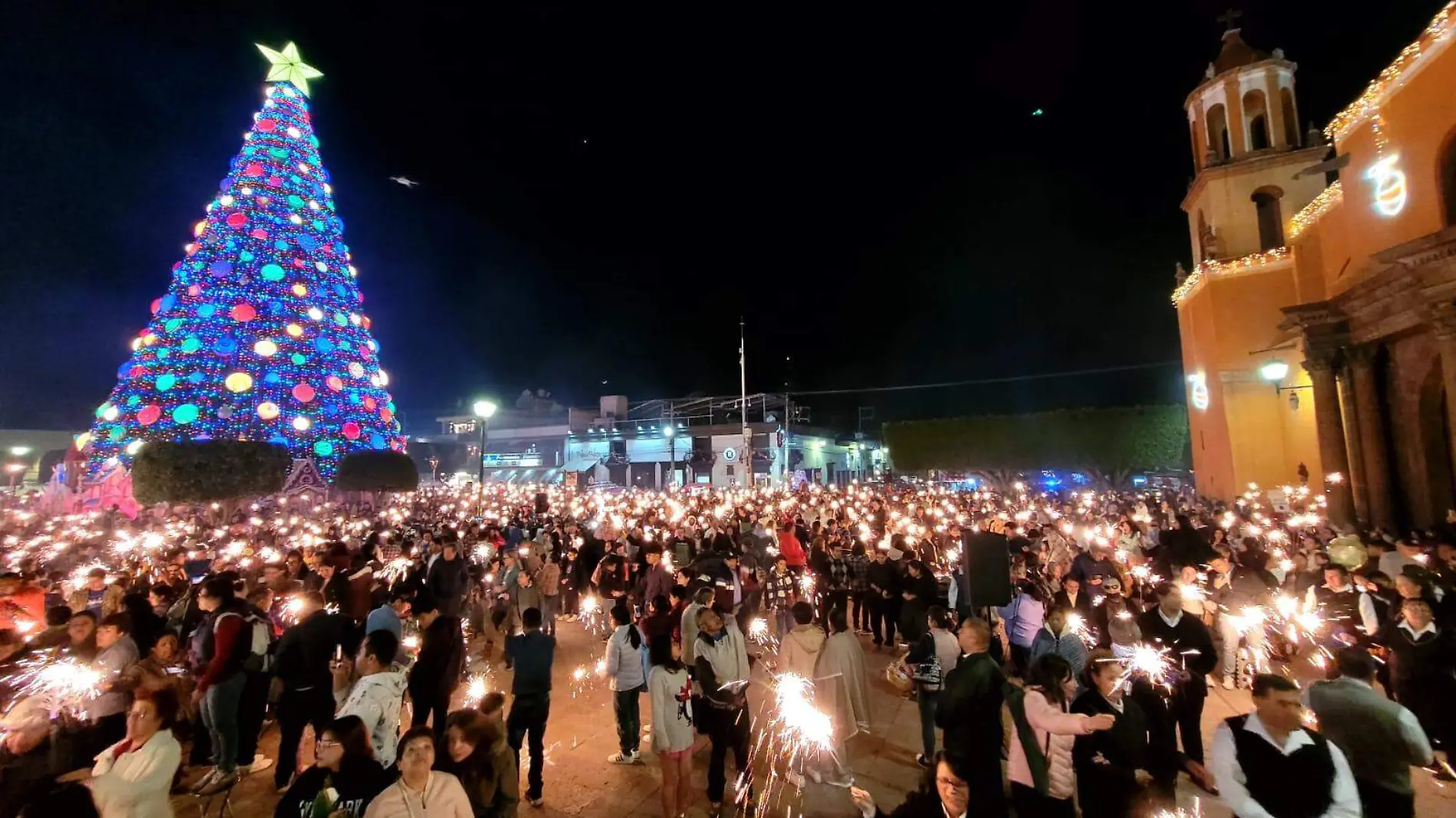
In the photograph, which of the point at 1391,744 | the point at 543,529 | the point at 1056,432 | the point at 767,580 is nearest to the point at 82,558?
the point at 543,529

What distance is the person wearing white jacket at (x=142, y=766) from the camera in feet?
10.7

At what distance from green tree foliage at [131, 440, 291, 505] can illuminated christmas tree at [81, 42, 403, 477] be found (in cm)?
137

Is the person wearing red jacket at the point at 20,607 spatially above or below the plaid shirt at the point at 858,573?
above

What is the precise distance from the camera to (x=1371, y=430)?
540 inches

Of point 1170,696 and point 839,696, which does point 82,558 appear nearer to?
point 839,696

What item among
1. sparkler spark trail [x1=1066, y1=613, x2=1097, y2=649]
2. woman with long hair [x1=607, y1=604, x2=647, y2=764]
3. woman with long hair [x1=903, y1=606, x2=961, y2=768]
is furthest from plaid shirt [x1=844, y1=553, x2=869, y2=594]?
woman with long hair [x1=607, y1=604, x2=647, y2=764]

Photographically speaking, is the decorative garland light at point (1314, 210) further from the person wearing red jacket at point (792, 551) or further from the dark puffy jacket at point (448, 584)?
the dark puffy jacket at point (448, 584)

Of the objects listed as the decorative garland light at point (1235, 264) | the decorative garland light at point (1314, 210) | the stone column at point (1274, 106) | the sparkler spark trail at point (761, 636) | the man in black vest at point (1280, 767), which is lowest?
the sparkler spark trail at point (761, 636)

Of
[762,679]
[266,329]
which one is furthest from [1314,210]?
[266,329]

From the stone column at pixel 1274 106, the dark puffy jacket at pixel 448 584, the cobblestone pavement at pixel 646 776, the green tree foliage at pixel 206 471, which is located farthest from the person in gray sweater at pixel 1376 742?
the green tree foliage at pixel 206 471

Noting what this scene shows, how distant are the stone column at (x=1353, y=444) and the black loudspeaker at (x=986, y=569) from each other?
1437 centimetres

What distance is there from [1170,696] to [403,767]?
5.93 m

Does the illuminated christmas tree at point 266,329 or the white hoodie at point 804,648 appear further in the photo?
the illuminated christmas tree at point 266,329

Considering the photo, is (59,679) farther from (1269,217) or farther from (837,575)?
(1269,217)
